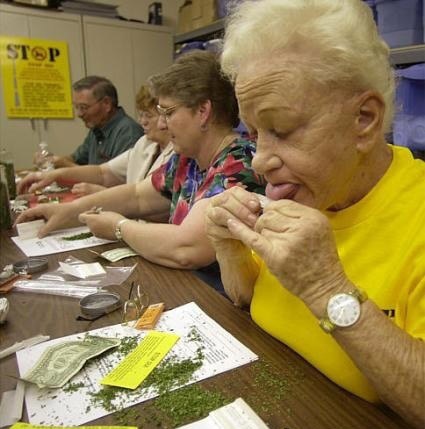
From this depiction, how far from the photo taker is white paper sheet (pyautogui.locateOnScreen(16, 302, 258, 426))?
577mm

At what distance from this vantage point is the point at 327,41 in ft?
2.04

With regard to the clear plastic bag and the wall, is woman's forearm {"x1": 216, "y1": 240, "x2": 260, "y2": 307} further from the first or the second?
the wall

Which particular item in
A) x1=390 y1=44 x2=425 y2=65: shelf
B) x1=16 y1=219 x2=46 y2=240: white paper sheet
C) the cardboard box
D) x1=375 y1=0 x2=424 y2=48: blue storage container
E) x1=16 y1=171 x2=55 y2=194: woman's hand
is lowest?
x1=16 y1=219 x2=46 y2=240: white paper sheet

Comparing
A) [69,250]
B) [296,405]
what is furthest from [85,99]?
[296,405]

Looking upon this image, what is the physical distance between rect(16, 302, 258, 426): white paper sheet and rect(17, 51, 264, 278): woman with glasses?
27cm

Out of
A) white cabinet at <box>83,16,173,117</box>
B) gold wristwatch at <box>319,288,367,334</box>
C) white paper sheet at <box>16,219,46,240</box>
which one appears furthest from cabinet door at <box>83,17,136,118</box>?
gold wristwatch at <box>319,288,367,334</box>

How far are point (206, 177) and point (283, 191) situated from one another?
23.2 inches

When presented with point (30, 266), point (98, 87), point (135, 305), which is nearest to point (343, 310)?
point (135, 305)

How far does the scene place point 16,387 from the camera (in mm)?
630

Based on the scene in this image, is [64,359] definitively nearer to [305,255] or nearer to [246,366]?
[246,366]

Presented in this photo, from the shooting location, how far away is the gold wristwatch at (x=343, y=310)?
537mm

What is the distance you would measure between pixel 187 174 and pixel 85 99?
1884 mm

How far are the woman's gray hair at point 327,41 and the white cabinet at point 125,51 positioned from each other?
3605 mm

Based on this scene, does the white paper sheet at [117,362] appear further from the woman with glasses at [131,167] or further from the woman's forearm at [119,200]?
the woman with glasses at [131,167]
